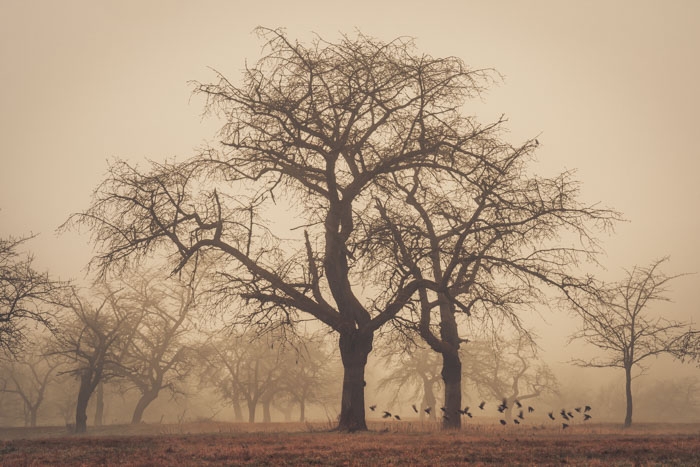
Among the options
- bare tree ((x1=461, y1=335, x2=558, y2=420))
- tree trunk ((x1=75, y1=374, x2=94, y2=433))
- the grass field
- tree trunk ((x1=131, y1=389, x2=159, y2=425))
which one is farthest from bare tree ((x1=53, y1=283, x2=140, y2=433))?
bare tree ((x1=461, y1=335, x2=558, y2=420))

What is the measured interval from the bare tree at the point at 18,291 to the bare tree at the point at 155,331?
12521mm

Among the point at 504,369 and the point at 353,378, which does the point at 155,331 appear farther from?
the point at 504,369

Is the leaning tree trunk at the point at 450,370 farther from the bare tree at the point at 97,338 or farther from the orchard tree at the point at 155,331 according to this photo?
the orchard tree at the point at 155,331

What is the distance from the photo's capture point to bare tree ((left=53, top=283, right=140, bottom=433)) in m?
27.5

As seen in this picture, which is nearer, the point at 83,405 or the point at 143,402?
the point at 83,405

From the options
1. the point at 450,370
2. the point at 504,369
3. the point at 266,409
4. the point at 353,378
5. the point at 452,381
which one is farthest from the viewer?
the point at 504,369

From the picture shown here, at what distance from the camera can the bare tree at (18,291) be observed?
20953 millimetres

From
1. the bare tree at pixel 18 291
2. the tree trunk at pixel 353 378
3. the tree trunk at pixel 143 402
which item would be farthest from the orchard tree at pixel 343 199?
the tree trunk at pixel 143 402

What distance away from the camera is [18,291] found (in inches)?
830

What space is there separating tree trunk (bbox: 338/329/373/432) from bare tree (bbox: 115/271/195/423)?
70.1ft

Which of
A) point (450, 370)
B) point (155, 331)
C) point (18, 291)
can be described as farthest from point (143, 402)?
point (450, 370)

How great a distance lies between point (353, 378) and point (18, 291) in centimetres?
1418

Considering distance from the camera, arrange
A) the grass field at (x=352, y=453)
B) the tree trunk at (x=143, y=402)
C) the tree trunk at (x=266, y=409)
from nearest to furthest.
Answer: the grass field at (x=352, y=453) → the tree trunk at (x=143, y=402) → the tree trunk at (x=266, y=409)

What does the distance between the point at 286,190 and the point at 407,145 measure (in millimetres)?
4027
